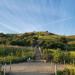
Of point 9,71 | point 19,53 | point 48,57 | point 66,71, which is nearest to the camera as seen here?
point 66,71

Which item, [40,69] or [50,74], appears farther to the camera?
[40,69]

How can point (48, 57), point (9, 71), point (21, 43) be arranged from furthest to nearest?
1. point (21, 43)
2. point (48, 57)
3. point (9, 71)

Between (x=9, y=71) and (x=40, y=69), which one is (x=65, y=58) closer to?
(x=40, y=69)

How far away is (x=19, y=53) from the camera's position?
93.7 ft

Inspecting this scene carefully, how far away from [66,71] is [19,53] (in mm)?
11693

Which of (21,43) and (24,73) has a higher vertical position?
(21,43)

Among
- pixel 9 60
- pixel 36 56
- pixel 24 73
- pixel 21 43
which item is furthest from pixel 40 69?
pixel 21 43

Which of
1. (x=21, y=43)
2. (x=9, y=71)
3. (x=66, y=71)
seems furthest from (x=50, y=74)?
(x=21, y=43)

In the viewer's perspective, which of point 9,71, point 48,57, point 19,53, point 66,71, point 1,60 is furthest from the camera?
point 19,53

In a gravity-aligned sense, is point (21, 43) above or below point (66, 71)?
above

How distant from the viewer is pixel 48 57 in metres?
25.7

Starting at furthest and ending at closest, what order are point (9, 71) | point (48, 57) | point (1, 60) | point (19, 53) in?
point (19, 53) → point (48, 57) → point (1, 60) → point (9, 71)

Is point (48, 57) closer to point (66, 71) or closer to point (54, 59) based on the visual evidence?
point (54, 59)

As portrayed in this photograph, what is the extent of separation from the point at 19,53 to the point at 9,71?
982 cm
